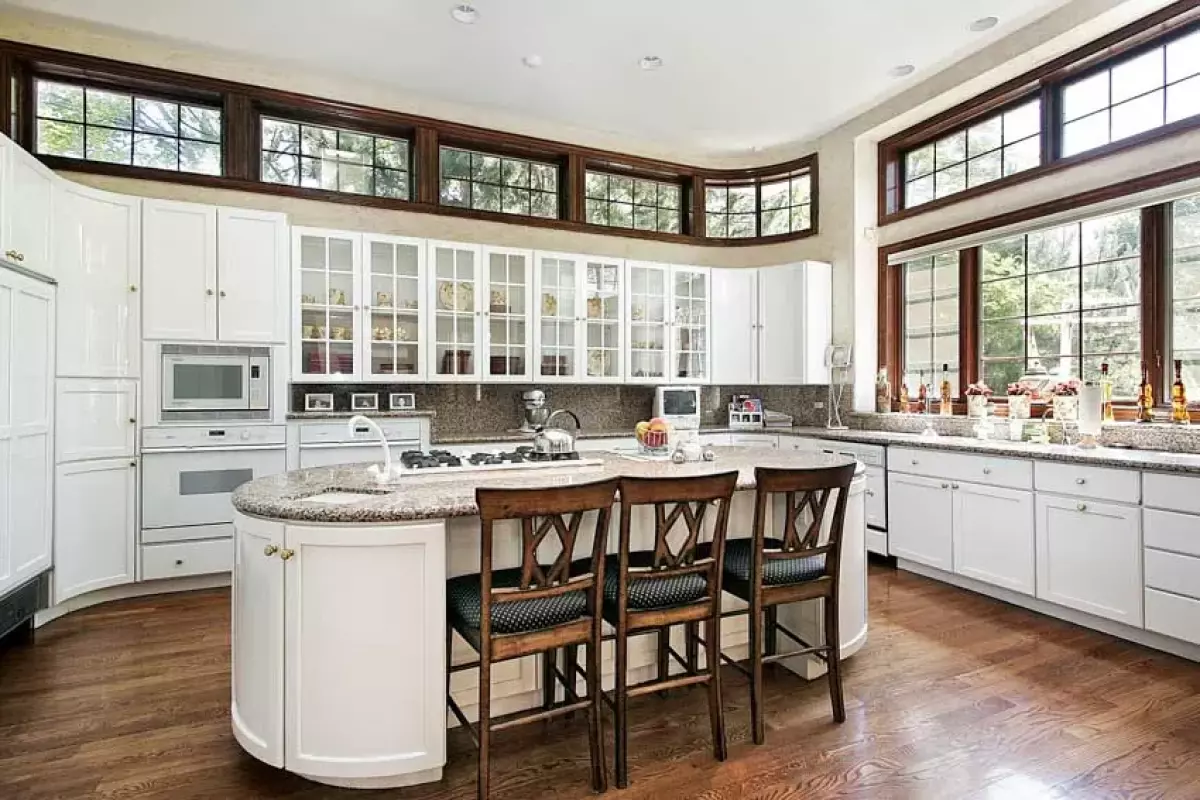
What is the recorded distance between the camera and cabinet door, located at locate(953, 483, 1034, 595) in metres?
3.65

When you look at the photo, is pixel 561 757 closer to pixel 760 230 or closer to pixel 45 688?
pixel 45 688

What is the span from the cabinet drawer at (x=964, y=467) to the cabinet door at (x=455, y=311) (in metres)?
3.03

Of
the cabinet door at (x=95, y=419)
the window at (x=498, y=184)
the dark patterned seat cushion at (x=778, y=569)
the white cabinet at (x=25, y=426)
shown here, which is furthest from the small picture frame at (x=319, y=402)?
the dark patterned seat cushion at (x=778, y=569)

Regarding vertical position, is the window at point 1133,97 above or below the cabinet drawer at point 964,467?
above

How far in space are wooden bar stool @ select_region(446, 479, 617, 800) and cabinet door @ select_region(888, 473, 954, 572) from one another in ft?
9.76

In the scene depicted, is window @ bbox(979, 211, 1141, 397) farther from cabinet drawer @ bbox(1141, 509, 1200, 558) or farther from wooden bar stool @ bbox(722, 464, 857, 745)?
wooden bar stool @ bbox(722, 464, 857, 745)

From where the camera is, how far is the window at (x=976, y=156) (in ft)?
14.5

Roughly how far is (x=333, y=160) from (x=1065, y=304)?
505cm

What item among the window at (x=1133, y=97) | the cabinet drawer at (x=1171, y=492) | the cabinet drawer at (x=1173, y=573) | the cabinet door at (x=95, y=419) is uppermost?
the window at (x=1133, y=97)

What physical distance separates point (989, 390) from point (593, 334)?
2.88 m

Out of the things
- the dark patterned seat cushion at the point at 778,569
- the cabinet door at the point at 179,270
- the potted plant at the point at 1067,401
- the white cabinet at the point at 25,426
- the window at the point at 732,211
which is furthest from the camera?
the window at the point at 732,211

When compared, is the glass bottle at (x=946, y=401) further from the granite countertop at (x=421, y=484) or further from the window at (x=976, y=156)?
the granite countertop at (x=421, y=484)

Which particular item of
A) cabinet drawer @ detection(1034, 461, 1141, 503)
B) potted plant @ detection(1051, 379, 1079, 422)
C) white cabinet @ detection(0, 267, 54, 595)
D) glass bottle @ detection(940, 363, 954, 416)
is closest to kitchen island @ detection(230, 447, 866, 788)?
white cabinet @ detection(0, 267, 54, 595)

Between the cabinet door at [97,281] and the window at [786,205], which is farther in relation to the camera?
the window at [786,205]
